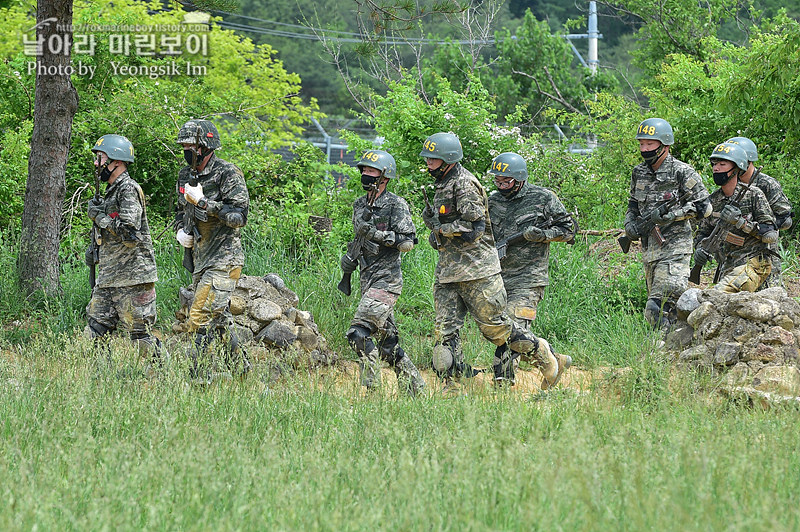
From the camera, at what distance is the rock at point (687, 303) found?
308 inches

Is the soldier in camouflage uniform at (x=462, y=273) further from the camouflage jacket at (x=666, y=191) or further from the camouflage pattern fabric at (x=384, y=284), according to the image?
the camouflage jacket at (x=666, y=191)

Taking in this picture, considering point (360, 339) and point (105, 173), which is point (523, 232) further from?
point (105, 173)

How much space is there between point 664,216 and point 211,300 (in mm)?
3951

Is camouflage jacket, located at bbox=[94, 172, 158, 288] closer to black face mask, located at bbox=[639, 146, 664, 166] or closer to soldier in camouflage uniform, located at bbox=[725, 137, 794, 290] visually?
black face mask, located at bbox=[639, 146, 664, 166]

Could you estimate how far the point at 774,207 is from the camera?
8352 mm

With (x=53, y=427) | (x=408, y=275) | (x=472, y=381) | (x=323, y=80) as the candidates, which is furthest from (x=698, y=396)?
(x=323, y=80)

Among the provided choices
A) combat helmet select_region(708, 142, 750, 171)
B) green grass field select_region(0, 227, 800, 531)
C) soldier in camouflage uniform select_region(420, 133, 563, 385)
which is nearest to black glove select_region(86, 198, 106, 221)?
green grass field select_region(0, 227, 800, 531)

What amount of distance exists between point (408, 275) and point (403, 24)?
2.68 metres

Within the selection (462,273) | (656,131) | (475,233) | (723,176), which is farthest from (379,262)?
(723,176)

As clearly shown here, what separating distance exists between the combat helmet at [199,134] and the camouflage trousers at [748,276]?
15.1 feet

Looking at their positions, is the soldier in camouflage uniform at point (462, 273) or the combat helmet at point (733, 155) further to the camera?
the combat helmet at point (733, 155)

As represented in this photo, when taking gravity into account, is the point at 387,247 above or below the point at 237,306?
above

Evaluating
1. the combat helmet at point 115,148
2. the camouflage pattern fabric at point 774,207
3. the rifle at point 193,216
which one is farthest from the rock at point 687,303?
the combat helmet at point 115,148

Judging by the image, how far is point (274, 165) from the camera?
12.2 m
